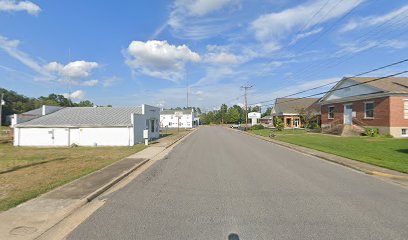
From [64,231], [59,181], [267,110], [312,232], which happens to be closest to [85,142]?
[59,181]

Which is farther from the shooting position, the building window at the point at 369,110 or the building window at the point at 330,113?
the building window at the point at 330,113

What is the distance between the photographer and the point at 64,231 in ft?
18.2

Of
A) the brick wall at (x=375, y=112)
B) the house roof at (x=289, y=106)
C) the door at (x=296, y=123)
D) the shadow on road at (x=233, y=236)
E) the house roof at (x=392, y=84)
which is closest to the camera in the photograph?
the shadow on road at (x=233, y=236)

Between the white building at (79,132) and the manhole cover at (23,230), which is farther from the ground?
the white building at (79,132)

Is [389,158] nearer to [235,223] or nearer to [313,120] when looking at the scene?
[235,223]

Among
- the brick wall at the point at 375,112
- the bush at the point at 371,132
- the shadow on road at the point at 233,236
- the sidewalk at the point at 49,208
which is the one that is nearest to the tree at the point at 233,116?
the brick wall at the point at 375,112

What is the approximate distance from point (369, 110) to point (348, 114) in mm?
4075

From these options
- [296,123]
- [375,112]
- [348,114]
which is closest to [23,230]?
[375,112]

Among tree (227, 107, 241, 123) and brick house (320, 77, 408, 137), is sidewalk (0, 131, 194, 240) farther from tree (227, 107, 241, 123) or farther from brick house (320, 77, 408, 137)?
tree (227, 107, 241, 123)

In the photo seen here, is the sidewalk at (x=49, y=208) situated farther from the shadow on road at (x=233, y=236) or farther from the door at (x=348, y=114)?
the door at (x=348, y=114)

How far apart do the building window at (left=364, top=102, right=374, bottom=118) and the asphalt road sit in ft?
86.8

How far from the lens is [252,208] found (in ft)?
22.3

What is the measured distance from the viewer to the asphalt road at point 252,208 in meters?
5.38

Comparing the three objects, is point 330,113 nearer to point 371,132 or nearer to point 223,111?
point 371,132
